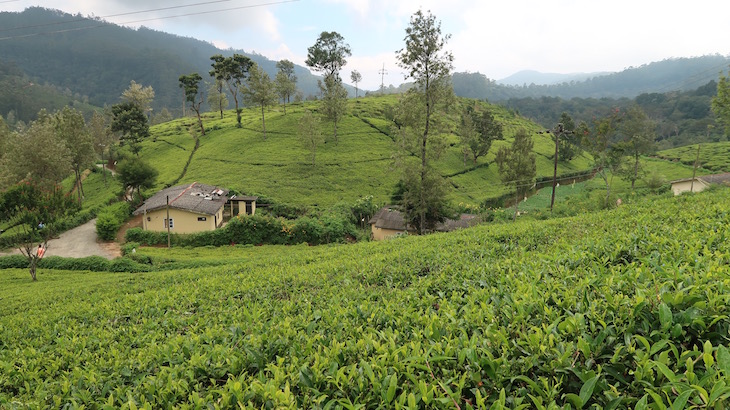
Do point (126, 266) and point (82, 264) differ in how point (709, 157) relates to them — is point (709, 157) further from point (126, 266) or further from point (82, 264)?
point (82, 264)

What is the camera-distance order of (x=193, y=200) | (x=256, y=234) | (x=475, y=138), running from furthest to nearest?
1. (x=475, y=138)
2. (x=193, y=200)
3. (x=256, y=234)

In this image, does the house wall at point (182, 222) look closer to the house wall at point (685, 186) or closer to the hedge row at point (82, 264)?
the hedge row at point (82, 264)

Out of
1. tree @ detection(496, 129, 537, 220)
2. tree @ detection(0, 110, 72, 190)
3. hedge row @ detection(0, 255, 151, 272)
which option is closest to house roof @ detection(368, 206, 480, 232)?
tree @ detection(496, 129, 537, 220)

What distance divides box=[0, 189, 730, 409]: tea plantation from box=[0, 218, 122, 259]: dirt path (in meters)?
23.6

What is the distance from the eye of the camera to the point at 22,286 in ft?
56.0

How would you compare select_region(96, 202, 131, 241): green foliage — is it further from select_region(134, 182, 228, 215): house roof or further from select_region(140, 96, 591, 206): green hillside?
select_region(140, 96, 591, 206): green hillside

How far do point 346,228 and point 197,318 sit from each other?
2507 centimetres

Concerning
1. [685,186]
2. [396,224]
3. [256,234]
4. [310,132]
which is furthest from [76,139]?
[685,186]

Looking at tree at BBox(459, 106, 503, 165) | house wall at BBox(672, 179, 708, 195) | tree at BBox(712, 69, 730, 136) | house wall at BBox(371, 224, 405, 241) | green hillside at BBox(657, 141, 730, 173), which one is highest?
tree at BBox(712, 69, 730, 136)

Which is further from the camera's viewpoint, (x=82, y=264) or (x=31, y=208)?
(x=82, y=264)

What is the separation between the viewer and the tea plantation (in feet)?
7.72

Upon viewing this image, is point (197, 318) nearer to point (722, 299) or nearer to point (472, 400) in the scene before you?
point (472, 400)

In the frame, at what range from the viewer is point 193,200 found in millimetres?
31578

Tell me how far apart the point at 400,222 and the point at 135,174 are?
2699cm
